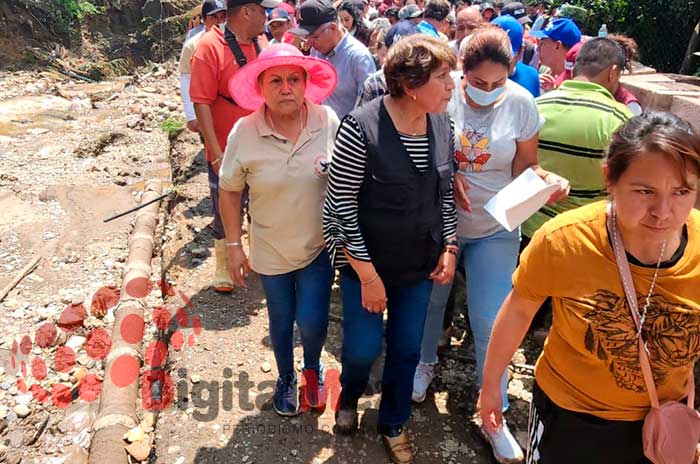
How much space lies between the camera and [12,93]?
11.8 m

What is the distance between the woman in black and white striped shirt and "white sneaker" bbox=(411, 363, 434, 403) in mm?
545

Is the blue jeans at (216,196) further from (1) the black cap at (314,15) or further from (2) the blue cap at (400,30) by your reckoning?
(2) the blue cap at (400,30)

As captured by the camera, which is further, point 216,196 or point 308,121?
point 216,196

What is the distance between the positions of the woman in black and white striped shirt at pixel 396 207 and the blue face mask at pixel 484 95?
25 cm

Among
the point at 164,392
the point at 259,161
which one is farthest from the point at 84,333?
the point at 259,161

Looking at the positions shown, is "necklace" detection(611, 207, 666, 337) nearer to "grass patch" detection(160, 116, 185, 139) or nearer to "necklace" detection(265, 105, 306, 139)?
"necklace" detection(265, 105, 306, 139)

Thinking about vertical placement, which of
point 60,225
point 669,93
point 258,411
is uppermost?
point 669,93

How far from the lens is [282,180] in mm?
2514

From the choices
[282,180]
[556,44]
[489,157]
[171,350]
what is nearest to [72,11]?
[556,44]

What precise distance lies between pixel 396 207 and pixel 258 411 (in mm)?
1574

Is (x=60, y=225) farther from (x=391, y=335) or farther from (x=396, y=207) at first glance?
(x=396, y=207)

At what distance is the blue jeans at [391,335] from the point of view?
250cm

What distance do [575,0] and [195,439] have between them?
Answer: 30.2ft

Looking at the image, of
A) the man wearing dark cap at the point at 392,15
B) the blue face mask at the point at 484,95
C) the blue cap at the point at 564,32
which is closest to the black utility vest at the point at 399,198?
the blue face mask at the point at 484,95
